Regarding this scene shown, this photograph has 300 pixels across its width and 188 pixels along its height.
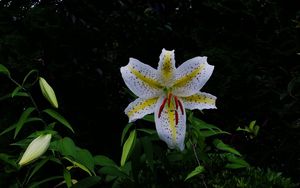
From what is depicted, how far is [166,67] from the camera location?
1086 mm

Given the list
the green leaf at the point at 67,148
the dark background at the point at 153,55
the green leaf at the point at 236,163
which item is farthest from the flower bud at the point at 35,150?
the dark background at the point at 153,55

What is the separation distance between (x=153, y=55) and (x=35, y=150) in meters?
1.16

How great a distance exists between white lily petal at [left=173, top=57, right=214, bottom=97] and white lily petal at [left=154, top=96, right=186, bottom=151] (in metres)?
0.05

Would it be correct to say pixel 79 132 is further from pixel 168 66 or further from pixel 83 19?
pixel 168 66

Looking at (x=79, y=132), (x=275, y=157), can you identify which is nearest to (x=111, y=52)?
(x=79, y=132)

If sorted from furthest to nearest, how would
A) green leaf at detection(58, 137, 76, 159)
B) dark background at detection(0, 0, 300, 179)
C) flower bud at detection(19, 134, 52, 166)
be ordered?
dark background at detection(0, 0, 300, 179)
green leaf at detection(58, 137, 76, 159)
flower bud at detection(19, 134, 52, 166)

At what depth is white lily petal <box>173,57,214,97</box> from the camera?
1081 millimetres

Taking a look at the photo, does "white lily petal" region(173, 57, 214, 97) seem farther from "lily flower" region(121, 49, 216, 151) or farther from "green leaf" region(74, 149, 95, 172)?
"green leaf" region(74, 149, 95, 172)

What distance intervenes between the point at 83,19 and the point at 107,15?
10 cm

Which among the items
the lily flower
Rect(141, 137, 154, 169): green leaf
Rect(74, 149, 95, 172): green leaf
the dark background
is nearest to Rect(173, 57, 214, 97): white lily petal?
the lily flower

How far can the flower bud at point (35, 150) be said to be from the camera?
1.02 meters

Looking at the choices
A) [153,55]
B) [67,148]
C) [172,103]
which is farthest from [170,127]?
[153,55]

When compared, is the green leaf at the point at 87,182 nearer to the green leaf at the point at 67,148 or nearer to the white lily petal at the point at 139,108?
the green leaf at the point at 67,148

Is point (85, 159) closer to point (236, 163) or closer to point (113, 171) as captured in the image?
point (113, 171)
